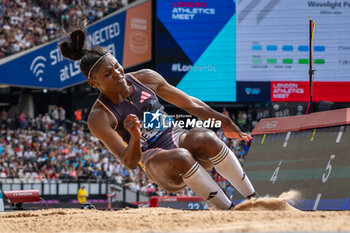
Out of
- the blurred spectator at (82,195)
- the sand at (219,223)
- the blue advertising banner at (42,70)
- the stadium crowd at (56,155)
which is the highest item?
the blue advertising banner at (42,70)

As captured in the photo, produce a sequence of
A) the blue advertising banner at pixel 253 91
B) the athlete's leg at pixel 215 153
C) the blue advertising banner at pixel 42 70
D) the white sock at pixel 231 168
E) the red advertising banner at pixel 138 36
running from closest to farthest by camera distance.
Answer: the athlete's leg at pixel 215 153
the white sock at pixel 231 168
the blue advertising banner at pixel 253 91
the red advertising banner at pixel 138 36
the blue advertising banner at pixel 42 70

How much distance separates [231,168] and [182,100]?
0.97 metres

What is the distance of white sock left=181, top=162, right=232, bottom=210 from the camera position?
4.78 meters

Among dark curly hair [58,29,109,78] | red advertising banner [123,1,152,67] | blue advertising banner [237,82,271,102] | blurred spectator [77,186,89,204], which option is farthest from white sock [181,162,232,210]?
blurred spectator [77,186,89,204]

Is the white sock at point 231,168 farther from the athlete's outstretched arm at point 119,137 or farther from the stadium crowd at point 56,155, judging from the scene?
the stadium crowd at point 56,155

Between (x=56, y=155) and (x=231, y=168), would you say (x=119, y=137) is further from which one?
(x=56, y=155)

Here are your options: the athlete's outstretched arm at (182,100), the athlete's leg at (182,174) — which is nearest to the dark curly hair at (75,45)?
the athlete's outstretched arm at (182,100)

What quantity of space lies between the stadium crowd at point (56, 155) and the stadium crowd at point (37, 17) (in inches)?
107

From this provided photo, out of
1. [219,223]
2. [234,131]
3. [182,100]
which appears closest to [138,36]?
[182,100]

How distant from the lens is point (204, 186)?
4.89 meters

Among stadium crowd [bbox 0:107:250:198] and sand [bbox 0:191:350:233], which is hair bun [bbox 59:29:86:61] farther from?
stadium crowd [bbox 0:107:250:198]

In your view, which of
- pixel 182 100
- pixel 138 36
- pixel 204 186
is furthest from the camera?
pixel 138 36

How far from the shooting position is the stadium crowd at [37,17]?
19984 mm

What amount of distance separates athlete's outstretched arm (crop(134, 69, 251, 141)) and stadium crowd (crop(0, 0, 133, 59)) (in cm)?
1415
